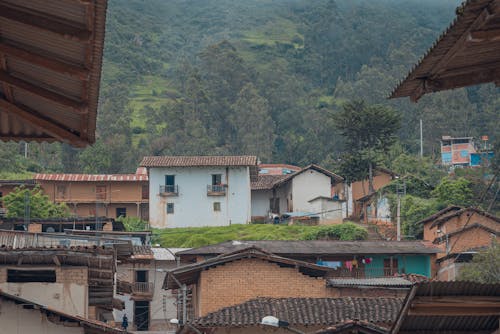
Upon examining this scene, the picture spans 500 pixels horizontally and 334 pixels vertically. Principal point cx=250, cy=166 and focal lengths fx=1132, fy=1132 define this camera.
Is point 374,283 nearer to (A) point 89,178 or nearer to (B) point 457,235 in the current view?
(B) point 457,235

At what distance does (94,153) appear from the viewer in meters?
94.6

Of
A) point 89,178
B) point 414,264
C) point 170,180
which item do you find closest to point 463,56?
point 414,264

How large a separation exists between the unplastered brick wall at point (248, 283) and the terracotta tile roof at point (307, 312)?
3.88 metres

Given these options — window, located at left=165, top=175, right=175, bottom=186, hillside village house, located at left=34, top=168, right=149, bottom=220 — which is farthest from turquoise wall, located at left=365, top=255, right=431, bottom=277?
hillside village house, located at left=34, top=168, right=149, bottom=220

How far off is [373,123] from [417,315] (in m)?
69.0

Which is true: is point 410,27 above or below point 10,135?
above

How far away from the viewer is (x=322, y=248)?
47.9 m

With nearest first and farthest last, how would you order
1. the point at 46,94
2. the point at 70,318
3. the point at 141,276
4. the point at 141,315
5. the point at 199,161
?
the point at 46,94 < the point at 70,318 < the point at 141,315 < the point at 141,276 < the point at 199,161

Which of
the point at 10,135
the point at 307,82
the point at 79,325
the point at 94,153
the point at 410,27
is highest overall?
the point at 410,27

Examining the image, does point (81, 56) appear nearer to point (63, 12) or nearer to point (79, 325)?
point (63, 12)

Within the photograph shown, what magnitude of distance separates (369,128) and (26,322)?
62.3 m

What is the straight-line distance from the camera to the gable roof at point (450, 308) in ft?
35.7

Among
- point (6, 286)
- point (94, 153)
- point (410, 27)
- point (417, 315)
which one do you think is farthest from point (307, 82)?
point (417, 315)

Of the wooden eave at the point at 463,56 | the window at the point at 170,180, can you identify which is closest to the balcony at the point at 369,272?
the window at the point at 170,180
